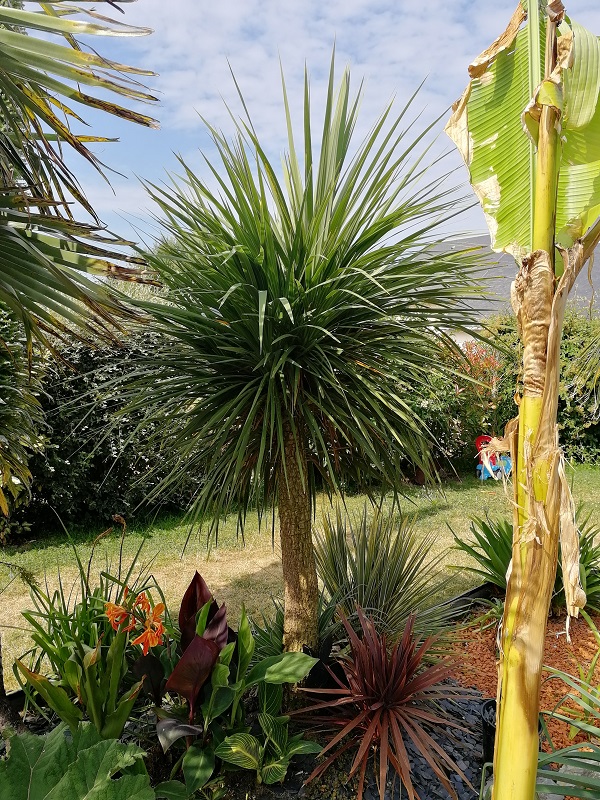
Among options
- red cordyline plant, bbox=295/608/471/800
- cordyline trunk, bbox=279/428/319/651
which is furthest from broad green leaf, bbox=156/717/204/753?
cordyline trunk, bbox=279/428/319/651

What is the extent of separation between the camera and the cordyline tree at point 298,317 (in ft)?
8.65

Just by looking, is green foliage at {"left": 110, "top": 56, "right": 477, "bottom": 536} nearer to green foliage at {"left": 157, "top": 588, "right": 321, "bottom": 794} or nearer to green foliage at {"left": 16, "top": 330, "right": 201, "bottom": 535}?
green foliage at {"left": 157, "top": 588, "right": 321, "bottom": 794}

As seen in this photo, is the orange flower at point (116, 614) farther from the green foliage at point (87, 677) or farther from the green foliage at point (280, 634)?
the green foliage at point (280, 634)

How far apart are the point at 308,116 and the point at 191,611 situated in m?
2.39

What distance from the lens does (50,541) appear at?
7039mm

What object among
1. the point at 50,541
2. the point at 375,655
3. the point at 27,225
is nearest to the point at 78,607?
the point at 375,655

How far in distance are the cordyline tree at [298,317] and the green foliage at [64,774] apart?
1175 millimetres

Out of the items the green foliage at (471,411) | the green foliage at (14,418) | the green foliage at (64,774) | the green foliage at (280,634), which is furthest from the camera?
the green foliage at (471,411)

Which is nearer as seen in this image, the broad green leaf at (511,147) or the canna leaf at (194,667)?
the broad green leaf at (511,147)

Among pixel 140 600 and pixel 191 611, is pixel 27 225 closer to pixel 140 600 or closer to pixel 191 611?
pixel 140 600

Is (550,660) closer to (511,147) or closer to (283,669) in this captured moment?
(283,669)

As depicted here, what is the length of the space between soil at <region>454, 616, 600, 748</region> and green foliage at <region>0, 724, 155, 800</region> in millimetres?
2093

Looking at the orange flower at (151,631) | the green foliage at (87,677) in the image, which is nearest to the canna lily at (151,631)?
the orange flower at (151,631)

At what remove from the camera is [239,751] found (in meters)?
2.26
